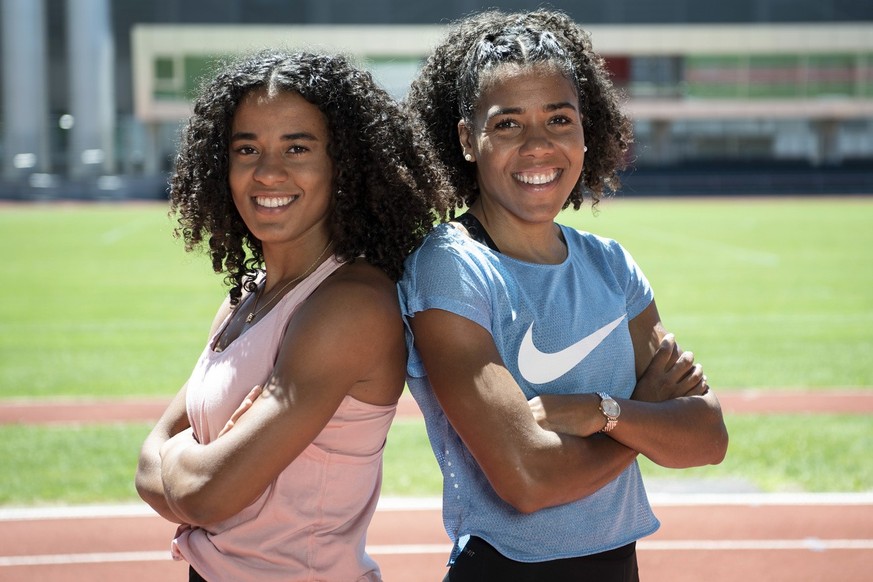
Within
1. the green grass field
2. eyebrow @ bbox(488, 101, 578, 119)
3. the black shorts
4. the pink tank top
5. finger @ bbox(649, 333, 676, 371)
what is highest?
eyebrow @ bbox(488, 101, 578, 119)

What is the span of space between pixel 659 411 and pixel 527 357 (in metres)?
0.35

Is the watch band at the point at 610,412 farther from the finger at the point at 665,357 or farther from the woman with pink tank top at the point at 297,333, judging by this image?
the woman with pink tank top at the point at 297,333

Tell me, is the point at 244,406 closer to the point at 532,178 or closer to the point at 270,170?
the point at 270,170

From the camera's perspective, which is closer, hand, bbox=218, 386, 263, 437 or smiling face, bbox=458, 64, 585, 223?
hand, bbox=218, 386, 263, 437

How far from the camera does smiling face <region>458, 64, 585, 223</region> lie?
8.17ft

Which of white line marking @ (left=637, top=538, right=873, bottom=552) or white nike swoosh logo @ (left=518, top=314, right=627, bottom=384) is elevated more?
white nike swoosh logo @ (left=518, top=314, right=627, bottom=384)

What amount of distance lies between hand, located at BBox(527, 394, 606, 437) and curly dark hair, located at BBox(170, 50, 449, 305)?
43cm

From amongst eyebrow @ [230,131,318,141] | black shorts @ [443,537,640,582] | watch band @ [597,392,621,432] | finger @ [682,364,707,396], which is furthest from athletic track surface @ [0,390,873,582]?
eyebrow @ [230,131,318,141]

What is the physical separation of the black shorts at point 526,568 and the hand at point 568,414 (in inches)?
11.0

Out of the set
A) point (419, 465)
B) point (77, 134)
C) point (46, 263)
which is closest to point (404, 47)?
point (77, 134)

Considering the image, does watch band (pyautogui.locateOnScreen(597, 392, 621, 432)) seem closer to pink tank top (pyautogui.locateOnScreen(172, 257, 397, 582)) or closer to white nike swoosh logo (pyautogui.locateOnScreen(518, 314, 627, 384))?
white nike swoosh logo (pyautogui.locateOnScreen(518, 314, 627, 384))

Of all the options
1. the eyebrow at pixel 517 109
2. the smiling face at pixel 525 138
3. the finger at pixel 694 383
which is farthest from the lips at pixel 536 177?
the finger at pixel 694 383

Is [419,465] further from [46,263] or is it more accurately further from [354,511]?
[46,263]

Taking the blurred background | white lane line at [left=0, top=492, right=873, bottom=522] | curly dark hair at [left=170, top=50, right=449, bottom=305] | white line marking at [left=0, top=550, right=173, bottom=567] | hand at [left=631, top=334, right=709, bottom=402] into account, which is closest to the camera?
curly dark hair at [left=170, top=50, right=449, bottom=305]
